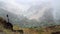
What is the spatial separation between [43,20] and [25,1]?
33cm

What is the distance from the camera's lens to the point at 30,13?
1.33 m

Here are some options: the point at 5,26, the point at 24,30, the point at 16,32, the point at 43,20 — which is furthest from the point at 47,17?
the point at 5,26

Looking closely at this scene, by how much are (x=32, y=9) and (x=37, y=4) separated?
9 centimetres

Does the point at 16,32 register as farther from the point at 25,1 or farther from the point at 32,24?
the point at 25,1

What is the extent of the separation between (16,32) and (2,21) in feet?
0.73

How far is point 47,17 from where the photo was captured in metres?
1.31

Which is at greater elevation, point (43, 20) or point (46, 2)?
point (46, 2)

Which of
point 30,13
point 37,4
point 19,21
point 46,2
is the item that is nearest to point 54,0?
point 46,2

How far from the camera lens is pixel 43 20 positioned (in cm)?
132

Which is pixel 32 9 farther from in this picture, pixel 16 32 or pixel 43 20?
pixel 16 32

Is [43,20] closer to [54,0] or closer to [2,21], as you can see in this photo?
[54,0]

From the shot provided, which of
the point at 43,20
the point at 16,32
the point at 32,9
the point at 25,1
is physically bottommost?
the point at 16,32

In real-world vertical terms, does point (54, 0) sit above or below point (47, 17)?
above

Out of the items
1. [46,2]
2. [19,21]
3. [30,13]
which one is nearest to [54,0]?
[46,2]
